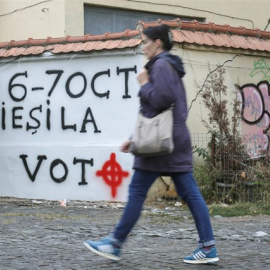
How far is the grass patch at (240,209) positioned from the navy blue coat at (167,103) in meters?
4.14

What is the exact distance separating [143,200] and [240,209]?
15.1 feet

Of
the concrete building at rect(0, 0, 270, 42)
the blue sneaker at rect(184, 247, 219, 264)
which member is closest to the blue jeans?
the blue sneaker at rect(184, 247, 219, 264)

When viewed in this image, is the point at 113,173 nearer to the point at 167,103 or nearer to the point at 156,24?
the point at 156,24

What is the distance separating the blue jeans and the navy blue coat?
0.23ft

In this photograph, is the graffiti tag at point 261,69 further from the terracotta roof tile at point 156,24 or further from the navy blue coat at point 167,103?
the navy blue coat at point 167,103

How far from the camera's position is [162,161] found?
5.38 metres

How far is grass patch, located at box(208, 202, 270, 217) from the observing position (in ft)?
31.0

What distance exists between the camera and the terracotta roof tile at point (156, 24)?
11.3m

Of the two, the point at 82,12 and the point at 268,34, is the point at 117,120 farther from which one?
the point at 82,12

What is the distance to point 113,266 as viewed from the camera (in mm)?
5445

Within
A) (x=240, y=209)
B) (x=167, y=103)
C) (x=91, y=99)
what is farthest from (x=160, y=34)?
(x=91, y=99)

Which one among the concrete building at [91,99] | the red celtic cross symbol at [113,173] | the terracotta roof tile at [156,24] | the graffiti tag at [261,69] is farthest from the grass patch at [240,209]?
the graffiti tag at [261,69]

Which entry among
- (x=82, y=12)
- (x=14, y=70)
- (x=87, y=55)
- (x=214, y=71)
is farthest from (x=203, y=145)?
(x=82, y=12)

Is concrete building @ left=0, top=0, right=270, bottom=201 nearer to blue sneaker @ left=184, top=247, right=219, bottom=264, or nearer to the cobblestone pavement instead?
the cobblestone pavement
